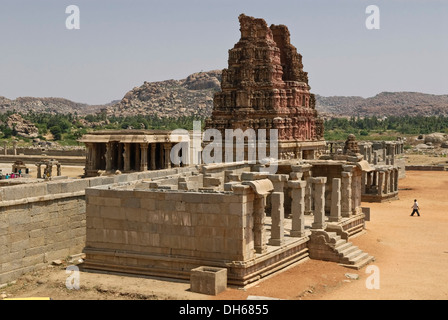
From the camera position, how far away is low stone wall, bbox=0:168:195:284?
19.1 meters

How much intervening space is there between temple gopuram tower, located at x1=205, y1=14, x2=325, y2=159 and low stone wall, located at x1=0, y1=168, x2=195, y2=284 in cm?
1879

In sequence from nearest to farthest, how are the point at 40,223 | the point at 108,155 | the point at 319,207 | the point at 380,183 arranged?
the point at 40,223 < the point at 319,207 < the point at 380,183 < the point at 108,155

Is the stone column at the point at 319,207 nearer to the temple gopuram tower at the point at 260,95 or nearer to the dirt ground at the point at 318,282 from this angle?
the dirt ground at the point at 318,282

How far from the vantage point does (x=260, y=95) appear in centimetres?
4100

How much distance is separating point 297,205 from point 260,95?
63.0 feet

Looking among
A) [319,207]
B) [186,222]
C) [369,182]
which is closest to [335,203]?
[319,207]

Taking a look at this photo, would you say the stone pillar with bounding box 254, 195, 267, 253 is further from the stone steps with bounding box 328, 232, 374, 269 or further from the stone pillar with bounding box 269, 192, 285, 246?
the stone steps with bounding box 328, 232, 374, 269

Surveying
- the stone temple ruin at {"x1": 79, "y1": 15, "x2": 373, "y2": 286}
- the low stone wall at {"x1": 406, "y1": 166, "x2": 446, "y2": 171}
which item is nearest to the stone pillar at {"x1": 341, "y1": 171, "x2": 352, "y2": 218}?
the stone temple ruin at {"x1": 79, "y1": 15, "x2": 373, "y2": 286}

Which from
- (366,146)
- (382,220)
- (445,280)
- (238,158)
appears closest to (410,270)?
(445,280)

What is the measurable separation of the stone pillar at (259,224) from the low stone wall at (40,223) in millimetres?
6982

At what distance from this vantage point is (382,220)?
34562 millimetres

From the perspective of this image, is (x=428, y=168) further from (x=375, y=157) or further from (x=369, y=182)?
(x=369, y=182)
